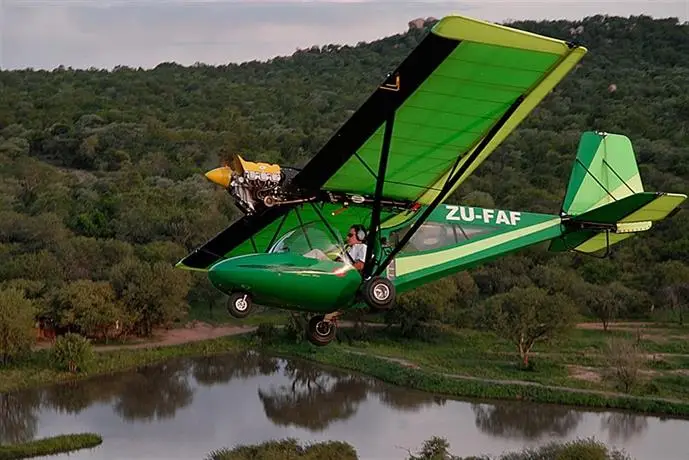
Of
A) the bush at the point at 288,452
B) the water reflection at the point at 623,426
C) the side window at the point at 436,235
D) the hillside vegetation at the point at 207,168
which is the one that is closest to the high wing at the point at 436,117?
the side window at the point at 436,235

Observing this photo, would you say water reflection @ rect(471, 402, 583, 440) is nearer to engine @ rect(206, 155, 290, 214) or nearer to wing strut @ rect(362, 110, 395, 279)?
wing strut @ rect(362, 110, 395, 279)

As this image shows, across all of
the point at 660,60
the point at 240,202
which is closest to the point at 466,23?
the point at 240,202

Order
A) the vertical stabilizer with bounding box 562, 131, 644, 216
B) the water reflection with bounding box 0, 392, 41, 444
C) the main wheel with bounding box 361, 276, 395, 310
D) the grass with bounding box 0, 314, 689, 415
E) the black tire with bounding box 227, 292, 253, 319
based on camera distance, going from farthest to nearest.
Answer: the grass with bounding box 0, 314, 689, 415 < the water reflection with bounding box 0, 392, 41, 444 < the vertical stabilizer with bounding box 562, 131, 644, 216 < the main wheel with bounding box 361, 276, 395, 310 < the black tire with bounding box 227, 292, 253, 319

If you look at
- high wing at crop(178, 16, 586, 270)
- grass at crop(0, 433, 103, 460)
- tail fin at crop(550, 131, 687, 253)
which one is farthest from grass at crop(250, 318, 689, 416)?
high wing at crop(178, 16, 586, 270)

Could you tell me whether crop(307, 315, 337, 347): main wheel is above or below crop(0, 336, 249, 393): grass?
above

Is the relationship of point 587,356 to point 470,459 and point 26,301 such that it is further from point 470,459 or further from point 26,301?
point 26,301

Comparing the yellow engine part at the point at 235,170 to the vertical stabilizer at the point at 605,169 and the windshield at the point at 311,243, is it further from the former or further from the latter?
the vertical stabilizer at the point at 605,169
